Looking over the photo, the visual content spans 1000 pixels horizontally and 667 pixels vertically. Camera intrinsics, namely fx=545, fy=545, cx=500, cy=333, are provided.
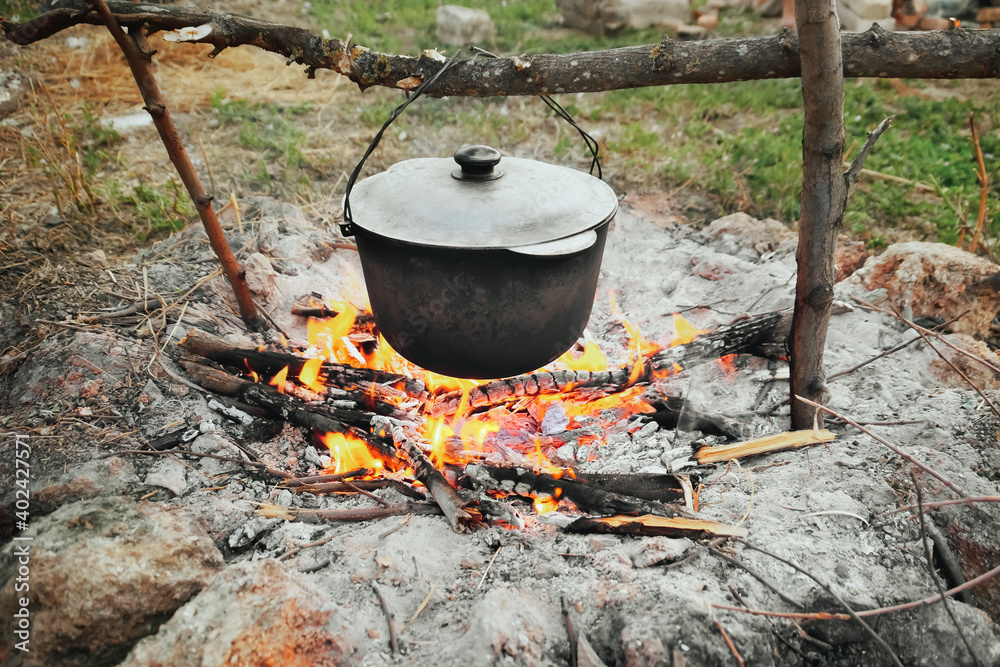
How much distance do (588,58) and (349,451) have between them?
1.92 m

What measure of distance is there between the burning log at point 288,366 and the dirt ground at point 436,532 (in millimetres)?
158

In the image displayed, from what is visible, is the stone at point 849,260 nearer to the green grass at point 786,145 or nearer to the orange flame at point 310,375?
the green grass at point 786,145

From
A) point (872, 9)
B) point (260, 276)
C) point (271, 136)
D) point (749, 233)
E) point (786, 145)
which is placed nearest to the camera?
point (260, 276)

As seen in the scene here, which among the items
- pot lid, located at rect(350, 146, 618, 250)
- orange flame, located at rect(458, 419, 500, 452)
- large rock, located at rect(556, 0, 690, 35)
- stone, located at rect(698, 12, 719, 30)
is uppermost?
pot lid, located at rect(350, 146, 618, 250)

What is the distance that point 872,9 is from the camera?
22.2 feet

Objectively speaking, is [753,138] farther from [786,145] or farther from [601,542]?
[601,542]

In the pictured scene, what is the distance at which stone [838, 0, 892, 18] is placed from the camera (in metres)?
6.75

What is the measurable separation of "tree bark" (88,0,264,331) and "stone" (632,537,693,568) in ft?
7.33

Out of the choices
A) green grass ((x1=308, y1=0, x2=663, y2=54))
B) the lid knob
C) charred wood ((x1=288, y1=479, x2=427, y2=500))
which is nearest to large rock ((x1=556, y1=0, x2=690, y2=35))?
green grass ((x1=308, y1=0, x2=663, y2=54))

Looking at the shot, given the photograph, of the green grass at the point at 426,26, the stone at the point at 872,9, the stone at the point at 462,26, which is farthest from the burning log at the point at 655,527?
the stone at the point at 872,9

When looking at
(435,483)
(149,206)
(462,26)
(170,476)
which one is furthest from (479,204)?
(462,26)

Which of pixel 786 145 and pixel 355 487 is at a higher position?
pixel 786 145

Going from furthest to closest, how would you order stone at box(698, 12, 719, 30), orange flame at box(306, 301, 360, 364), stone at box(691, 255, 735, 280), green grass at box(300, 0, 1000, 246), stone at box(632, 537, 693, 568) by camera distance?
stone at box(698, 12, 719, 30) < green grass at box(300, 0, 1000, 246) < stone at box(691, 255, 735, 280) < orange flame at box(306, 301, 360, 364) < stone at box(632, 537, 693, 568)

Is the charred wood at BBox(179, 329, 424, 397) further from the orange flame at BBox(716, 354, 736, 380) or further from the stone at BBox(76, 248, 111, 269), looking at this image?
the orange flame at BBox(716, 354, 736, 380)
